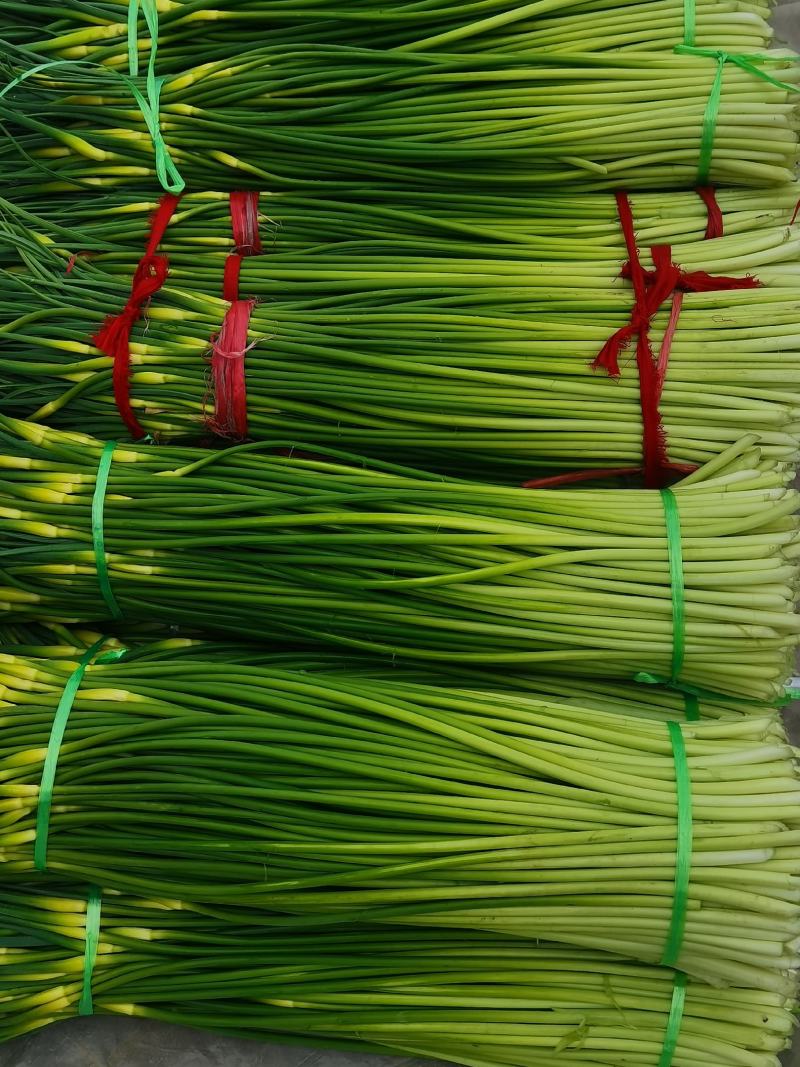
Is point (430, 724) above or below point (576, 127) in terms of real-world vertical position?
below

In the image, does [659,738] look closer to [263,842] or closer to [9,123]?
[263,842]

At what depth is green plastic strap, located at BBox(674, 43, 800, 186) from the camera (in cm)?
167

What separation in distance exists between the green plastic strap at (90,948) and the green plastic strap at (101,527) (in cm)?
50

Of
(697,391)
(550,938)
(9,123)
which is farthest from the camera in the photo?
(9,123)

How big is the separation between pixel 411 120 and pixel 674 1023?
62.4 inches

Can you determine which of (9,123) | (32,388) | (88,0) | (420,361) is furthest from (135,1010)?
(88,0)

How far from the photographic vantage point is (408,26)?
5.92 feet

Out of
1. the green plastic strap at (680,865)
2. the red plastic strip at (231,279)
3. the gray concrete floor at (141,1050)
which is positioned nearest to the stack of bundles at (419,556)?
the green plastic strap at (680,865)

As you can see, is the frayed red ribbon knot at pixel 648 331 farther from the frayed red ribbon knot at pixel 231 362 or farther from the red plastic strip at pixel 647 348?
the frayed red ribbon knot at pixel 231 362

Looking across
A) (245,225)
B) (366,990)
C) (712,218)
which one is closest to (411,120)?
(245,225)

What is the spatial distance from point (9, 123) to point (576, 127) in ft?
3.65

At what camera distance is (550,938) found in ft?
4.80

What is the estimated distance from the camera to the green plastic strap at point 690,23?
1729 millimetres

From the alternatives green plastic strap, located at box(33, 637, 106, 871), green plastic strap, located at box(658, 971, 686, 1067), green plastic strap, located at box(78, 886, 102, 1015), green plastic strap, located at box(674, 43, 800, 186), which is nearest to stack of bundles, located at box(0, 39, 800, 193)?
green plastic strap, located at box(674, 43, 800, 186)
